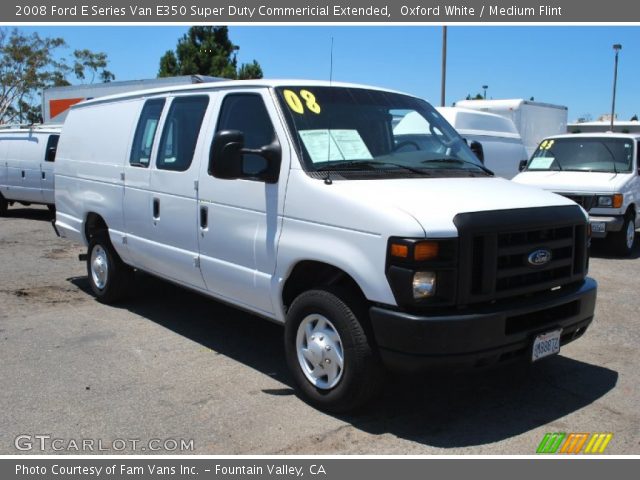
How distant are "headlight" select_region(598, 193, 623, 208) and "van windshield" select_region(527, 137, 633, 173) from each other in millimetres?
868

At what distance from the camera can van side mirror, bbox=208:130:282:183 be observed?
446 centimetres

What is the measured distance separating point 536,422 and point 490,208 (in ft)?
4.65

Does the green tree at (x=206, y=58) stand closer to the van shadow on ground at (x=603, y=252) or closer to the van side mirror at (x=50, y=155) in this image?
the van side mirror at (x=50, y=155)

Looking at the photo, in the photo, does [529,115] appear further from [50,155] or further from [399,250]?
[399,250]

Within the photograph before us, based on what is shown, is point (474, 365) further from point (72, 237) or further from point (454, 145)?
point (72, 237)

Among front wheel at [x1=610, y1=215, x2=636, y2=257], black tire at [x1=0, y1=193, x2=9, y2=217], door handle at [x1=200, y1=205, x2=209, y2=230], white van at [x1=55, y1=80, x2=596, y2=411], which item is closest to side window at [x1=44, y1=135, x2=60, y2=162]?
black tire at [x1=0, y1=193, x2=9, y2=217]

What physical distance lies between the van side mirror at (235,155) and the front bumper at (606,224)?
7.21 metres

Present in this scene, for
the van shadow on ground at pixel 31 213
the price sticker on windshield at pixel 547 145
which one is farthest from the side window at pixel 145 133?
the van shadow on ground at pixel 31 213

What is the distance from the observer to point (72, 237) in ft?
24.8

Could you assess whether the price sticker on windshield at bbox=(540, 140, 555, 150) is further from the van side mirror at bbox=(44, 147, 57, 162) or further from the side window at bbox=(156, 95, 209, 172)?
the van side mirror at bbox=(44, 147, 57, 162)

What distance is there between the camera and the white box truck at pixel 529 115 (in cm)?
1733

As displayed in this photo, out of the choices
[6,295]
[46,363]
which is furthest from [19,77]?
[46,363]

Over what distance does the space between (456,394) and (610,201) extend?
22.3 ft

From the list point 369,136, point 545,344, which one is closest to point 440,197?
point 369,136
